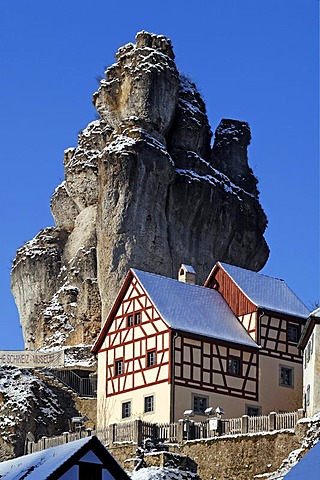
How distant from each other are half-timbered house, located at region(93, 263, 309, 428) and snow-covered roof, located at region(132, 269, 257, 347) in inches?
1.9

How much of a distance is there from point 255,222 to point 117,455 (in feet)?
127

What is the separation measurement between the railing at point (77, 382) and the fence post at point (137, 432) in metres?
15.4

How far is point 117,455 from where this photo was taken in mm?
60469

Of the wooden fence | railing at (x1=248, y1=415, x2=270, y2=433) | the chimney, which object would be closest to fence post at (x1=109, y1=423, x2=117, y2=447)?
the wooden fence

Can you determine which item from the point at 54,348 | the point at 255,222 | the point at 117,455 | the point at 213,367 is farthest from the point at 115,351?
the point at 255,222

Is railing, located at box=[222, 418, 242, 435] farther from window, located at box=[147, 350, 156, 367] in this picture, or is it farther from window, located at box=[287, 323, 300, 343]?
window, located at box=[287, 323, 300, 343]

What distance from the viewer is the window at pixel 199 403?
66500mm

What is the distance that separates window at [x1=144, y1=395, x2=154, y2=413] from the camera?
66.9m

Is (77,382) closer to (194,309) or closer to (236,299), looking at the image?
(194,309)

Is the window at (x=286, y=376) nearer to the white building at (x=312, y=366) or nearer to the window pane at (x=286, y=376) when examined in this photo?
the window pane at (x=286, y=376)

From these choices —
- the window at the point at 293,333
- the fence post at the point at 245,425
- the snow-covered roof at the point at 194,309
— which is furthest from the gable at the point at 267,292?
the fence post at the point at 245,425

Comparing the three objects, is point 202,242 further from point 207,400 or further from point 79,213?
point 207,400

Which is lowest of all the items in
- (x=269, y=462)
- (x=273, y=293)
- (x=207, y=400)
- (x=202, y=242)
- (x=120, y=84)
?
(x=269, y=462)

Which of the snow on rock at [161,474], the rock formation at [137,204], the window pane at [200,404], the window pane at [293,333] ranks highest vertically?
the rock formation at [137,204]
